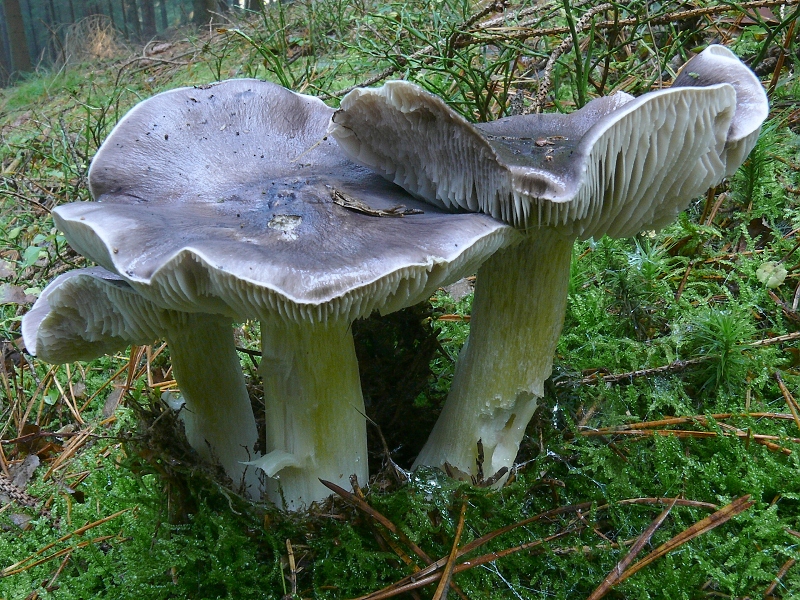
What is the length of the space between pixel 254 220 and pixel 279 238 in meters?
0.15

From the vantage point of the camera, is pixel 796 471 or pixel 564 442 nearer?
pixel 796 471

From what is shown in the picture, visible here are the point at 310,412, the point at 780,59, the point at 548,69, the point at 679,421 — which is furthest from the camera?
the point at 780,59

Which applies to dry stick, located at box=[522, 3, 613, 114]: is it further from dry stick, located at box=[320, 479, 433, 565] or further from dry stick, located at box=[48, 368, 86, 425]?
dry stick, located at box=[48, 368, 86, 425]

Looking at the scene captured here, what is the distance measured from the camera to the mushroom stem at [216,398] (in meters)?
1.92

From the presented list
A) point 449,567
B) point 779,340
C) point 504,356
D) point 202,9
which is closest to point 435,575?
point 449,567

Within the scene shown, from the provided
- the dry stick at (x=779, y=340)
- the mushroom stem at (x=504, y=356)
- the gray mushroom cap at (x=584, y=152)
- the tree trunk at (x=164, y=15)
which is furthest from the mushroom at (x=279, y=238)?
the tree trunk at (x=164, y=15)

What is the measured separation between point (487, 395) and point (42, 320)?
134cm

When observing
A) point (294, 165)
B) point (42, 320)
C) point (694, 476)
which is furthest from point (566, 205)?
point (42, 320)

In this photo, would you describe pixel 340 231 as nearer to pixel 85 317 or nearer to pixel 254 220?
pixel 254 220

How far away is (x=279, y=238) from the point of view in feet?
4.82

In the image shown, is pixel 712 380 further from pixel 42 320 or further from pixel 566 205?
pixel 42 320

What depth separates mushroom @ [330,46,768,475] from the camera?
4.36ft

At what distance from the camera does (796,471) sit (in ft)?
5.97

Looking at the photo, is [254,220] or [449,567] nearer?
[254,220]
